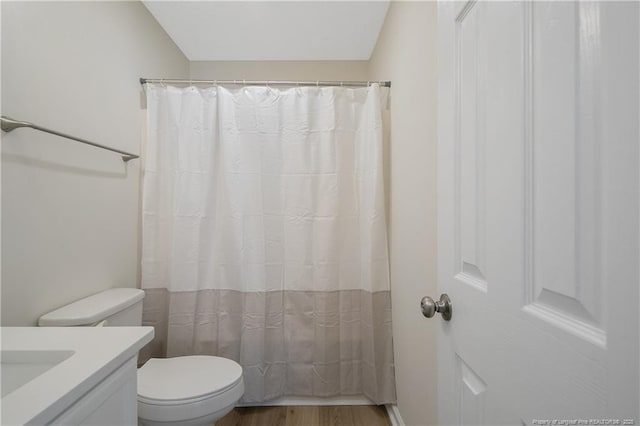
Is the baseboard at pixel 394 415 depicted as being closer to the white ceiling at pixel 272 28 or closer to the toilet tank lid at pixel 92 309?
the toilet tank lid at pixel 92 309

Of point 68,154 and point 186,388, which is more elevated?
point 68,154

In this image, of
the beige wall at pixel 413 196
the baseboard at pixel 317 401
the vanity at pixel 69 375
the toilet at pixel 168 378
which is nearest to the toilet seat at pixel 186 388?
the toilet at pixel 168 378

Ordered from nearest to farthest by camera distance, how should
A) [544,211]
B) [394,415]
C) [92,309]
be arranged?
1. [544,211]
2. [92,309]
3. [394,415]

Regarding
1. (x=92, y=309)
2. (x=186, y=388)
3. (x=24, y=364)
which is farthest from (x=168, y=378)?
(x=24, y=364)

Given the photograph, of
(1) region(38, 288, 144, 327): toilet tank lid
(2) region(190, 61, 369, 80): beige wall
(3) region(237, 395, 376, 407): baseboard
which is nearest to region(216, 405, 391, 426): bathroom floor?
(3) region(237, 395, 376, 407): baseboard

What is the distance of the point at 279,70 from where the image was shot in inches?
90.4

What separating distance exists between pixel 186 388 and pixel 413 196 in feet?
4.18

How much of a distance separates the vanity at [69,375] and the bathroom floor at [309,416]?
107 cm

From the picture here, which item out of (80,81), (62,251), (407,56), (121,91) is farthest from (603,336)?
(121,91)

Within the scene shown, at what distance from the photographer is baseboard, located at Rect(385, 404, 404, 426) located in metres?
1.50

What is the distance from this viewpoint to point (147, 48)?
172 cm

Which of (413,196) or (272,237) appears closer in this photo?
(413,196)

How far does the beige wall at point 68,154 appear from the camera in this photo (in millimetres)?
961

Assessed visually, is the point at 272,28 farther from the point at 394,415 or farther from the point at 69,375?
the point at 394,415
